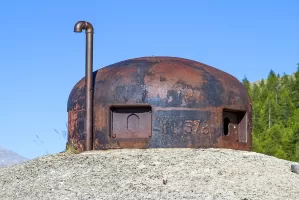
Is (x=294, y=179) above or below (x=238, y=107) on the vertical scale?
below

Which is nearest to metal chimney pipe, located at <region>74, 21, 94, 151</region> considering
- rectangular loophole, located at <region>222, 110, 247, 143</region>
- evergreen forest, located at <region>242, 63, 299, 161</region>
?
rectangular loophole, located at <region>222, 110, 247, 143</region>

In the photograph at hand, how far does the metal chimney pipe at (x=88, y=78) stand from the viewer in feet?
45.4

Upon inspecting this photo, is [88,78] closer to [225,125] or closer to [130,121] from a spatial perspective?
[130,121]

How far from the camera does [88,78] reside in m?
14.0

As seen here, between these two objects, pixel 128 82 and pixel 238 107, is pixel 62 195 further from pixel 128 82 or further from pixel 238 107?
pixel 238 107

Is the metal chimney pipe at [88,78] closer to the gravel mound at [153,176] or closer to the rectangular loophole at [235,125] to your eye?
the gravel mound at [153,176]

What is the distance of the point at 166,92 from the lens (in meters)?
13.5

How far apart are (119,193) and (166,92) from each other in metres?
3.22

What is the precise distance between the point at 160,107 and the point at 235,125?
2178 millimetres

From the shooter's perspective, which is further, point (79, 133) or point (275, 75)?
point (275, 75)

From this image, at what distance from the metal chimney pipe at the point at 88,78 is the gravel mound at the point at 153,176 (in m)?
0.47

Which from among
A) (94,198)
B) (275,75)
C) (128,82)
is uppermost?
(275,75)

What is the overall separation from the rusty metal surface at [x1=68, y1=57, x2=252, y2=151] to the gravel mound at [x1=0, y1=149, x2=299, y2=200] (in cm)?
45

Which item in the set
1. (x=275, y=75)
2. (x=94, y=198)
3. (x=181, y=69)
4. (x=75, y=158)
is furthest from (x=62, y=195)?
(x=275, y=75)
